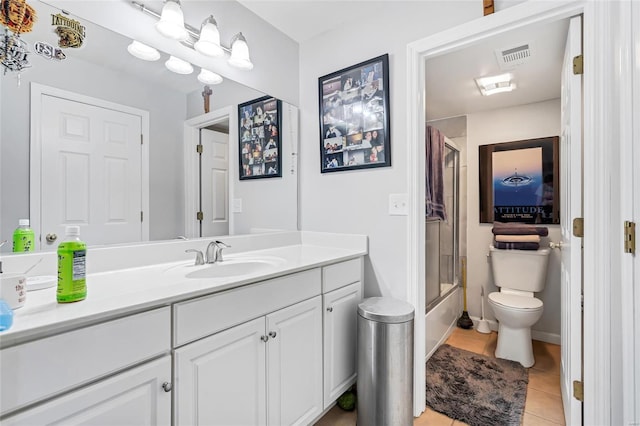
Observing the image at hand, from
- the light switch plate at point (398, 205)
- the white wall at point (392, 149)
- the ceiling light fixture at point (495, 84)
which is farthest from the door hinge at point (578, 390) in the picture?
the ceiling light fixture at point (495, 84)

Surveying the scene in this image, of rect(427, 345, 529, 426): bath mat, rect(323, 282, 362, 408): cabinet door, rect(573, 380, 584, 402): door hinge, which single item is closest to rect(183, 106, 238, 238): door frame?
rect(323, 282, 362, 408): cabinet door

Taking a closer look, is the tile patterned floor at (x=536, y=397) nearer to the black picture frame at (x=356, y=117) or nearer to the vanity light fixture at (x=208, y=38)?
the black picture frame at (x=356, y=117)

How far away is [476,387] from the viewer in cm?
193

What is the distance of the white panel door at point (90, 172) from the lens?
1.16 meters

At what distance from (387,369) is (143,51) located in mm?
1943

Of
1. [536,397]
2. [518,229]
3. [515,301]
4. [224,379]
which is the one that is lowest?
[536,397]

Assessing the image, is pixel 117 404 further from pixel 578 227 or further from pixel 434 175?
pixel 434 175

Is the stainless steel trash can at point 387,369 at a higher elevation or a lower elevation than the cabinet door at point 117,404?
lower

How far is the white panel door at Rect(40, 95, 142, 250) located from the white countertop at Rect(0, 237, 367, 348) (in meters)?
0.22

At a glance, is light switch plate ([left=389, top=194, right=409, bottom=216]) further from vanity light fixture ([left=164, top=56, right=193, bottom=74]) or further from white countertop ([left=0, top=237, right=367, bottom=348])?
vanity light fixture ([left=164, top=56, right=193, bottom=74])

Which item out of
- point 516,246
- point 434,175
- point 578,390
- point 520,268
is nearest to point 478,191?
point 516,246

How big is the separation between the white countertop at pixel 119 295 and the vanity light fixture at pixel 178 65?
100 centimetres

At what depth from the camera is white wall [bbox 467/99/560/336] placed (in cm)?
265

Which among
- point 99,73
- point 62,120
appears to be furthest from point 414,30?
point 62,120
